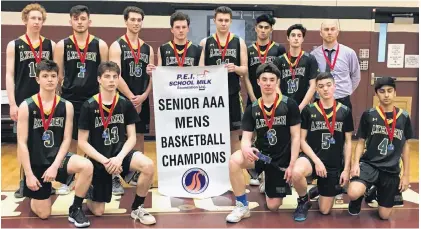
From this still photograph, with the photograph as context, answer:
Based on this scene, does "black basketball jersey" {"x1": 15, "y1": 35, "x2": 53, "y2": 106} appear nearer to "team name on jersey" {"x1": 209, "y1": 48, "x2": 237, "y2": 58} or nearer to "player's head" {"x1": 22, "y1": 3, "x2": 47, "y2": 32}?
"player's head" {"x1": 22, "y1": 3, "x2": 47, "y2": 32}

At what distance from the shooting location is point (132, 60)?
4.46 meters

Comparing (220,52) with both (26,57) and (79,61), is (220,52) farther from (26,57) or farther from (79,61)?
(26,57)

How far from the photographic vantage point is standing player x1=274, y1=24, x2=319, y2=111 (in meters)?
4.36

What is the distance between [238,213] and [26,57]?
2441 mm

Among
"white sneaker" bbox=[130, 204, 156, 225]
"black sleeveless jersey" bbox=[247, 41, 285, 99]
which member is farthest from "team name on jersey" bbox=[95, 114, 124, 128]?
"black sleeveless jersey" bbox=[247, 41, 285, 99]

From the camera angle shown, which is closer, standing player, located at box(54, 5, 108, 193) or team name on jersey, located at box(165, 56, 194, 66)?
standing player, located at box(54, 5, 108, 193)

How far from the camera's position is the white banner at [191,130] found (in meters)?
4.41

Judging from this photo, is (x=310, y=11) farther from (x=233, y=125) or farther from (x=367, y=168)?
(x=367, y=168)

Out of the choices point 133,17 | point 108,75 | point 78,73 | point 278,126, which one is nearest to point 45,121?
point 108,75

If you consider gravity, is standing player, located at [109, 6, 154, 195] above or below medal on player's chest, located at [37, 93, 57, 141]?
above

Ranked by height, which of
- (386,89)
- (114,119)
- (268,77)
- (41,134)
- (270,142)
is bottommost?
(270,142)

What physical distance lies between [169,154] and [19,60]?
1682mm

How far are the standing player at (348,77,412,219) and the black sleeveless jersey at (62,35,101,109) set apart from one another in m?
2.57

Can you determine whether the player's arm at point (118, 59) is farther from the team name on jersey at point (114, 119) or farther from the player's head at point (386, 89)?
the player's head at point (386, 89)
